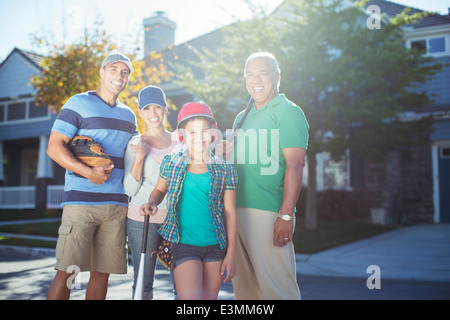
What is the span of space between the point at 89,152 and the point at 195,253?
102cm

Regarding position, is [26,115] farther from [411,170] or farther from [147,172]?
[147,172]

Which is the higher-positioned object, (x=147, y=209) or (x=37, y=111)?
(x=37, y=111)

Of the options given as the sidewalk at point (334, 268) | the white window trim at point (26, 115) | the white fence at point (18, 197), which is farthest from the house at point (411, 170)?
the white window trim at point (26, 115)

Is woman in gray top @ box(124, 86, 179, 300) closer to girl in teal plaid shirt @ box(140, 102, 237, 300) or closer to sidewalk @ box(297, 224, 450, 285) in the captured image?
girl in teal plaid shirt @ box(140, 102, 237, 300)

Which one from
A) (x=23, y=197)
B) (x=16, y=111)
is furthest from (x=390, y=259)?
(x=16, y=111)

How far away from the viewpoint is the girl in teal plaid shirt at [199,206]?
2883mm

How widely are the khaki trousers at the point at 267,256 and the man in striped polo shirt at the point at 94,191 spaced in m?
0.93

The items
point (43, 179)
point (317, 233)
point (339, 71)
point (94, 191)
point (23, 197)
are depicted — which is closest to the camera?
point (94, 191)

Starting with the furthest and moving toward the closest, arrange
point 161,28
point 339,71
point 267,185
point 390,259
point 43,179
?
point 161,28, point 43,179, point 339,71, point 390,259, point 267,185

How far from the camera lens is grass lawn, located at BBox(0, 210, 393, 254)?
34.5 ft

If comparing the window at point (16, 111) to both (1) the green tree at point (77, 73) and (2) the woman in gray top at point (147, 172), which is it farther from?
(2) the woman in gray top at point (147, 172)

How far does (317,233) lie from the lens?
12.4 m

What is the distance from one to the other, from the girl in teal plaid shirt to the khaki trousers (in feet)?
0.60

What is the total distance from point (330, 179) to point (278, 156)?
14.1 meters
